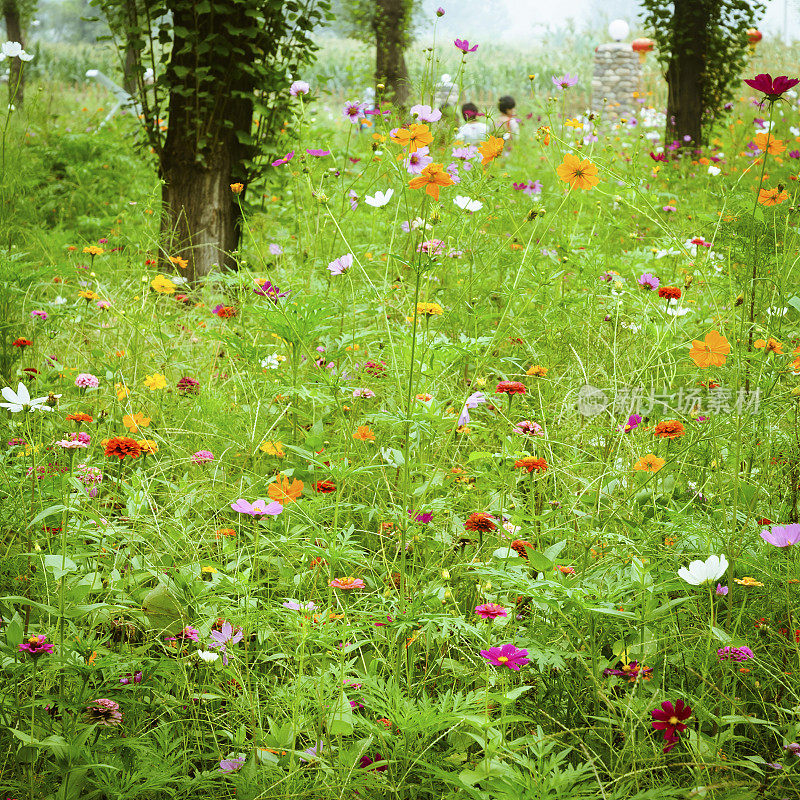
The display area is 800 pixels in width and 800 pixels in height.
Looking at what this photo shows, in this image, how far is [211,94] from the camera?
3227 millimetres

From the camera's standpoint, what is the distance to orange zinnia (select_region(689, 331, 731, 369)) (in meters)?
1.38

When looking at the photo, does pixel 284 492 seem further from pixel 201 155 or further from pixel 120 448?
pixel 201 155

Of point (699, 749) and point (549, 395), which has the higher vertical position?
point (549, 395)

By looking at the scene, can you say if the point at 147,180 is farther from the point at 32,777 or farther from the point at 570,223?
the point at 32,777

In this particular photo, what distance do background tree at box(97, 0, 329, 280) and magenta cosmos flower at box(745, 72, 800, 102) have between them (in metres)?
2.39

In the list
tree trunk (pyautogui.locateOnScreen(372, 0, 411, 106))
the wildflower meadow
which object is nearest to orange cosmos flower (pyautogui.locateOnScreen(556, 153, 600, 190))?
the wildflower meadow

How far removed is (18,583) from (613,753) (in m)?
1.07

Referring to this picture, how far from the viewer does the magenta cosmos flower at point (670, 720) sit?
97 centimetres

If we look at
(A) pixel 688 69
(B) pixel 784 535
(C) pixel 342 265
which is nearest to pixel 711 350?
(B) pixel 784 535

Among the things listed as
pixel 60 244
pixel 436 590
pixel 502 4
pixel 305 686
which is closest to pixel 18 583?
pixel 305 686

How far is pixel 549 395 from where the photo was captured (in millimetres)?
2150

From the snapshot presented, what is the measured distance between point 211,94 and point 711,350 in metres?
2.63

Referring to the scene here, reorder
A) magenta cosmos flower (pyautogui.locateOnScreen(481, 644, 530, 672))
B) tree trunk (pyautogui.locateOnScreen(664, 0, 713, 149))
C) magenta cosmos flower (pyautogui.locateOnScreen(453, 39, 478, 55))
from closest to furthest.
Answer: magenta cosmos flower (pyautogui.locateOnScreen(481, 644, 530, 672)), magenta cosmos flower (pyautogui.locateOnScreen(453, 39, 478, 55)), tree trunk (pyautogui.locateOnScreen(664, 0, 713, 149))

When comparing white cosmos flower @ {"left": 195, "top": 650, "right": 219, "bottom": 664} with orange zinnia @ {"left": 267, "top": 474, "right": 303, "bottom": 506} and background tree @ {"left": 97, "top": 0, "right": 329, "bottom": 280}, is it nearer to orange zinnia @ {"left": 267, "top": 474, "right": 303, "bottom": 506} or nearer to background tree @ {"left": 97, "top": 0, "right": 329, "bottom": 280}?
orange zinnia @ {"left": 267, "top": 474, "right": 303, "bottom": 506}
